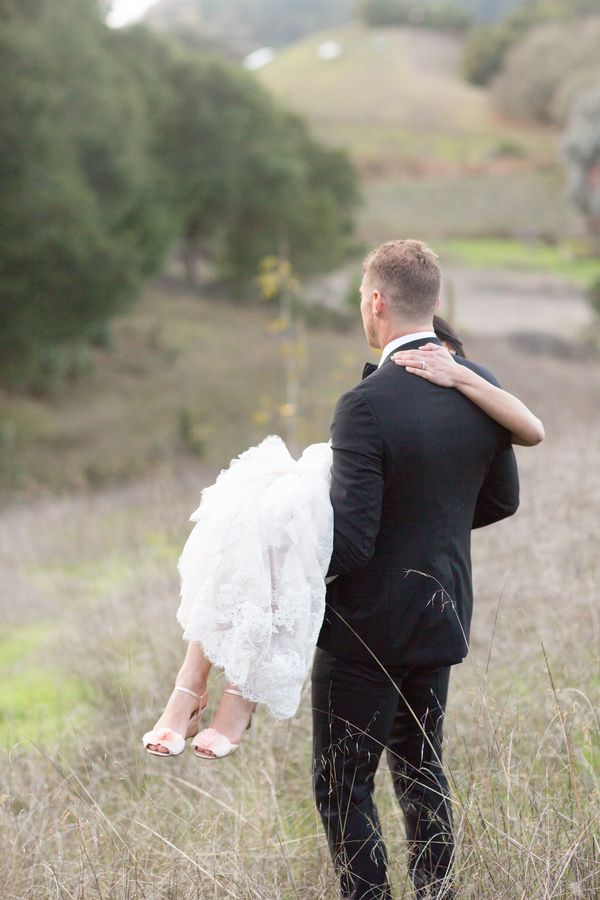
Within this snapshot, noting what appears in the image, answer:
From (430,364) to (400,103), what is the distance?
68.6 meters

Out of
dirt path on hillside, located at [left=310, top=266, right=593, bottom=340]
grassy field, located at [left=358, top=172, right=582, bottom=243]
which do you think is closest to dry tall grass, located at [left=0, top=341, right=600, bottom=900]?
dirt path on hillside, located at [left=310, top=266, right=593, bottom=340]

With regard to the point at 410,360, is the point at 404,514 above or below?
below

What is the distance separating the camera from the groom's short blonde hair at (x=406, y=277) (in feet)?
8.77

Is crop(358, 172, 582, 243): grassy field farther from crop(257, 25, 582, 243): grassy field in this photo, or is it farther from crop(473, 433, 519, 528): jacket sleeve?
crop(473, 433, 519, 528): jacket sleeve

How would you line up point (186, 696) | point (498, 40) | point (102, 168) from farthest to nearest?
point (498, 40) < point (102, 168) < point (186, 696)

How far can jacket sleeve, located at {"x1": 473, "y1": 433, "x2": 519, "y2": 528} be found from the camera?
2914 millimetres

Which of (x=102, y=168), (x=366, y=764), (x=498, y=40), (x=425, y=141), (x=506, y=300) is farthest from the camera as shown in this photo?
(x=498, y=40)

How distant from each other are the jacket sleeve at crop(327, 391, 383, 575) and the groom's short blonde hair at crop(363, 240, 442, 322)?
11.9 inches

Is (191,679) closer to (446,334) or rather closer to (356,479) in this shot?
(356,479)

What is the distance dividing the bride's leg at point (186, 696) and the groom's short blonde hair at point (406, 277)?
1.06 meters

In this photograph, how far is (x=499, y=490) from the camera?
9.78 ft

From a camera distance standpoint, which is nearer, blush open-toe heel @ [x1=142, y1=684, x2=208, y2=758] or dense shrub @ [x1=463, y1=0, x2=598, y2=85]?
blush open-toe heel @ [x1=142, y1=684, x2=208, y2=758]

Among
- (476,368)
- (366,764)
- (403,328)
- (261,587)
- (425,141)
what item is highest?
(425,141)

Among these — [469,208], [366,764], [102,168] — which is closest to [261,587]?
[366,764]
